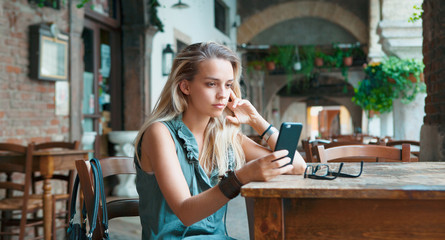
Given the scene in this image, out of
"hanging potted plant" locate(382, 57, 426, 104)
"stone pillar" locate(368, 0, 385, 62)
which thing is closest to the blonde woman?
"hanging potted plant" locate(382, 57, 426, 104)

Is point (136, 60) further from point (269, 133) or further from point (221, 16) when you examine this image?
point (221, 16)

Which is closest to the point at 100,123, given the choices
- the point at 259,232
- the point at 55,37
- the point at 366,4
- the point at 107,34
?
the point at 107,34

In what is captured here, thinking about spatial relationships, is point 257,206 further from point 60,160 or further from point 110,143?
point 110,143

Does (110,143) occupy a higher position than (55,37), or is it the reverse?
(55,37)

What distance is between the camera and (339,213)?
1.15 m

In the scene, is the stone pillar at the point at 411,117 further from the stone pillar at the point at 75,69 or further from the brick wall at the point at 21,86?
the brick wall at the point at 21,86

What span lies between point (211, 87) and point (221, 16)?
33.0 ft

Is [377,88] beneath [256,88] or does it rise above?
beneath

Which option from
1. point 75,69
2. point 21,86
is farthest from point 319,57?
point 21,86

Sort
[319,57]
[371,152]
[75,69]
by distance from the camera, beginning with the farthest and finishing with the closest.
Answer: [319,57] → [75,69] → [371,152]

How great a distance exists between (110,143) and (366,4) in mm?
8902

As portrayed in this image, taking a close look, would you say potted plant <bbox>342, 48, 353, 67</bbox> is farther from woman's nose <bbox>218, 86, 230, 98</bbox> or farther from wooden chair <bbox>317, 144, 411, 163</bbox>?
woman's nose <bbox>218, 86, 230, 98</bbox>

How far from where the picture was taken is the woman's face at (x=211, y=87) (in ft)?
5.01

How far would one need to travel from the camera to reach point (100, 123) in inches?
232
